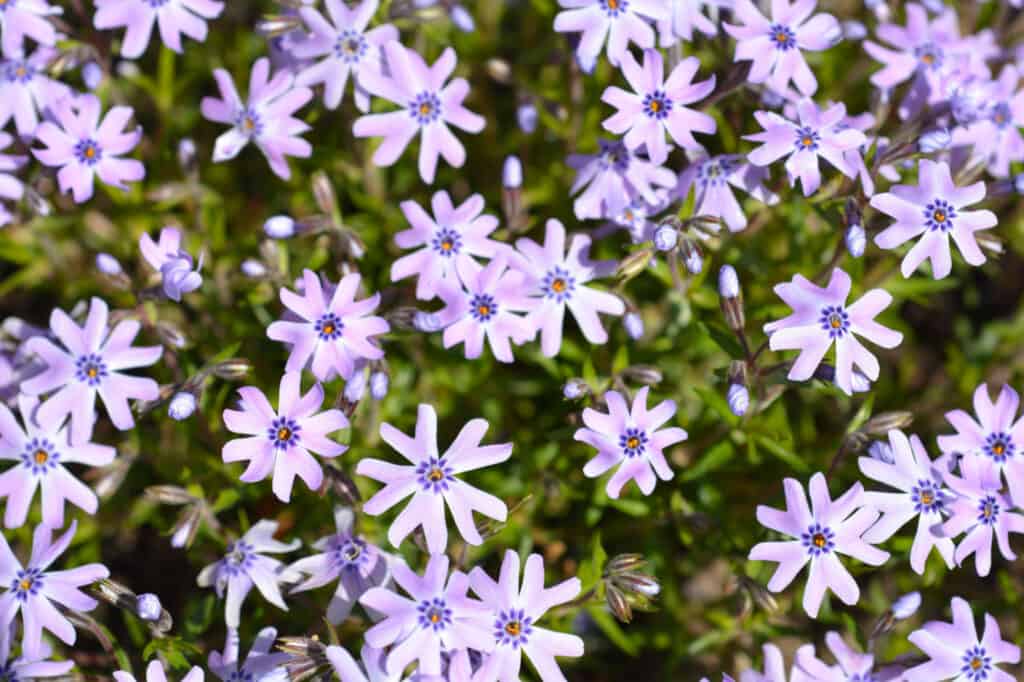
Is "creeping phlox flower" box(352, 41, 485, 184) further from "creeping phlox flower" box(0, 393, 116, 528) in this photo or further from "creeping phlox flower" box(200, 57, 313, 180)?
"creeping phlox flower" box(0, 393, 116, 528)

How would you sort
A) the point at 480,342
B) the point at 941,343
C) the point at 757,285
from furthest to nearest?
1. the point at 941,343
2. the point at 757,285
3. the point at 480,342

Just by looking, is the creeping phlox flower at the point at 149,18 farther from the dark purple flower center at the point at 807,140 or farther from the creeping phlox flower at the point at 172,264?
the dark purple flower center at the point at 807,140

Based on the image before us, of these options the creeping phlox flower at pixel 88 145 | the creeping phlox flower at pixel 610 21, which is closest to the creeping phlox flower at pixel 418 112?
the creeping phlox flower at pixel 610 21

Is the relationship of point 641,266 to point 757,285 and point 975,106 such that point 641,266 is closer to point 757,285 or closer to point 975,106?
point 757,285

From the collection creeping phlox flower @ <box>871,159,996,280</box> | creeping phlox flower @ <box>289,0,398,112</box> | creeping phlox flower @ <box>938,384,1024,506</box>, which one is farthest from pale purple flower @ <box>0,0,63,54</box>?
creeping phlox flower @ <box>938,384,1024,506</box>

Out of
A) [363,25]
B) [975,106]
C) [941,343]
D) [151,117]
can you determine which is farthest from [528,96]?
[941,343]

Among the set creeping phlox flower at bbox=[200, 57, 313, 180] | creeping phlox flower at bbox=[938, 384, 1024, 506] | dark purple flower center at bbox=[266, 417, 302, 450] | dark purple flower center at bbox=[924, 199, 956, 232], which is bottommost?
dark purple flower center at bbox=[266, 417, 302, 450]

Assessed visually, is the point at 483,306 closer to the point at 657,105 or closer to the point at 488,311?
the point at 488,311
